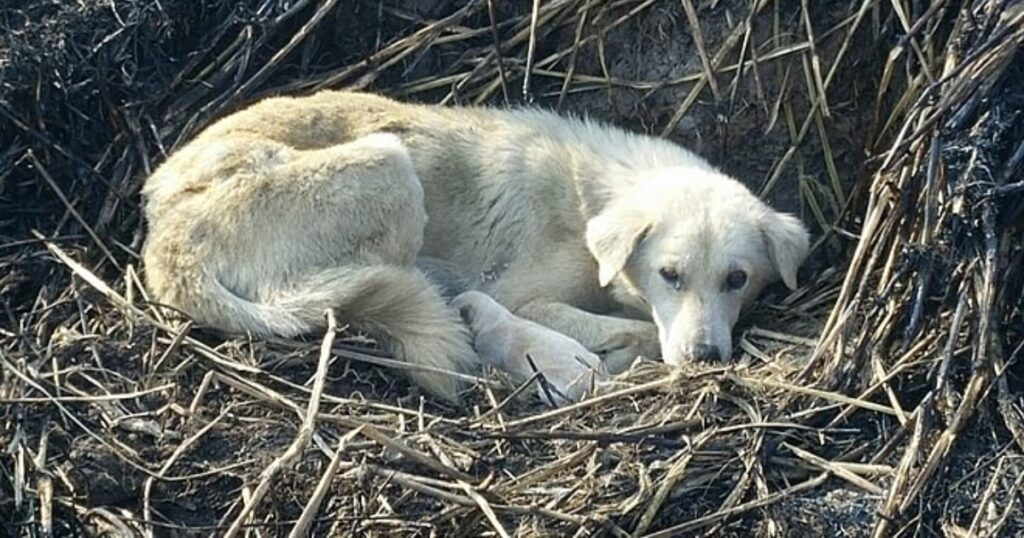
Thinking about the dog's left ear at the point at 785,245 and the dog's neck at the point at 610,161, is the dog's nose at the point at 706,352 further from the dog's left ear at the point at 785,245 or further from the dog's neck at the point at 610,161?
the dog's neck at the point at 610,161

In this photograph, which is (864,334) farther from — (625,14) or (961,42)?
(625,14)

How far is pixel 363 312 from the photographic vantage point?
554cm

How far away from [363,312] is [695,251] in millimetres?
1178

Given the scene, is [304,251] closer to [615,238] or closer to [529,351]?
[529,351]

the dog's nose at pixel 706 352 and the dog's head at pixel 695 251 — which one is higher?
the dog's head at pixel 695 251

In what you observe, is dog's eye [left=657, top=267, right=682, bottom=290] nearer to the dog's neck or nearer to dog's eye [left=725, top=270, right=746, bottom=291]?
dog's eye [left=725, top=270, right=746, bottom=291]

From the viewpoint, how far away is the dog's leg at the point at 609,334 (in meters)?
5.82

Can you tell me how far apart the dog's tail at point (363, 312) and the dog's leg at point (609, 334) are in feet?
1.57

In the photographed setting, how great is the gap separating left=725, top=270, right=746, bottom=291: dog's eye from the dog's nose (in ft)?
1.13

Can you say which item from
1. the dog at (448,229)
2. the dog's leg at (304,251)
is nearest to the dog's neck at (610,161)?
the dog at (448,229)

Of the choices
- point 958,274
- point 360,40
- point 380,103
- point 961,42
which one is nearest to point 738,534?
point 958,274

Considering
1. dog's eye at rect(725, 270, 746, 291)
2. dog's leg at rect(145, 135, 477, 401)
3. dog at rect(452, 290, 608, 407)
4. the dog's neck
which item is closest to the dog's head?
dog's eye at rect(725, 270, 746, 291)

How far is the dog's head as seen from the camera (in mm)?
5750

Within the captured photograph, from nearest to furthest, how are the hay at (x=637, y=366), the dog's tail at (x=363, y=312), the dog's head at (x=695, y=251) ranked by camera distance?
1. the hay at (x=637, y=366)
2. the dog's tail at (x=363, y=312)
3. the dog's head at (x=695, y=251)
